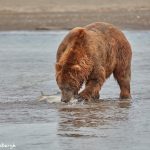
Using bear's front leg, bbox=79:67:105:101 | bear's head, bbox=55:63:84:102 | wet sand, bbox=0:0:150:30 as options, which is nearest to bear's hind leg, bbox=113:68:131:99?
bear's front leg, bbox=79:67:105:101

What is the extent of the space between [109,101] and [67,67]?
113cm

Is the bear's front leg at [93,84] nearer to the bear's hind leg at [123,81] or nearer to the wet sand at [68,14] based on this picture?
the bear's hind leg at [123,81]

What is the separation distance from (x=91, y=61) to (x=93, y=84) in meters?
0.36

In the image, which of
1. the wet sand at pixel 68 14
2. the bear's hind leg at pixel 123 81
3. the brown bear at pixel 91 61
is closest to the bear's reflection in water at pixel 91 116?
the brown bear at pixel 91 61

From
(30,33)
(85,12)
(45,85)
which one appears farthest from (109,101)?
(85,12)

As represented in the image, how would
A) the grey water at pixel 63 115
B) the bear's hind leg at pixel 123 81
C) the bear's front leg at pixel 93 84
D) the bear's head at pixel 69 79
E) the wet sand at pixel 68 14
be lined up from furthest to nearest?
the wet sand at pixel 68 14 < the bear's hind leg at pixel 123 81 < the bear's front leg at pixel 93 84 < the bear's head at pixel 69 79 < the grey water at pixel 63 115

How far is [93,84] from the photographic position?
404 inches

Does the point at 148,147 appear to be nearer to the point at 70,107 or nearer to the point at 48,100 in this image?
the point at 70,107

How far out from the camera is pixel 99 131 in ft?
27.0

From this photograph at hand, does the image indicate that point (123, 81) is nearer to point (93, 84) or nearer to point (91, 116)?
point (93, 84)

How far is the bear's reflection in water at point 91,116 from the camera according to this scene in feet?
27.3

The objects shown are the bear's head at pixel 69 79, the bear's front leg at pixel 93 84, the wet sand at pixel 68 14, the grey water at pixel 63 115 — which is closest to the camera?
the grey water at pixel 63 115

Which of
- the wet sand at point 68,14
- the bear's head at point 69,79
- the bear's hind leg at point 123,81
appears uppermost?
the bear's head at point 69,79

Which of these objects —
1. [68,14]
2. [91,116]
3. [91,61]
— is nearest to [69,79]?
[91,61]
